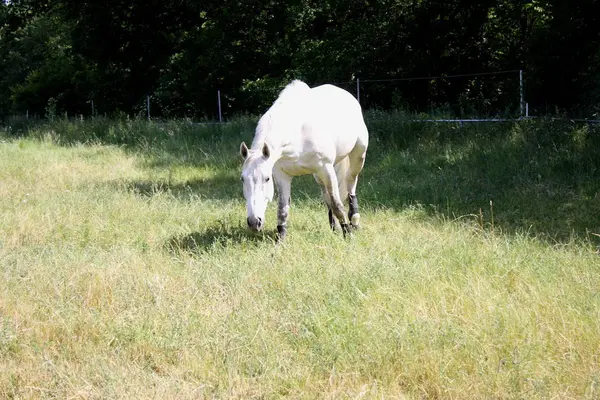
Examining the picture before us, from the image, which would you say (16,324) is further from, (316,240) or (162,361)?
(316,240)

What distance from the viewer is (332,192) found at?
23.5 feet

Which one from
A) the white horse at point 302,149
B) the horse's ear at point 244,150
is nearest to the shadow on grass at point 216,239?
the white horse at point 302,149

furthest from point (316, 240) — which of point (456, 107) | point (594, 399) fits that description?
point (456, 107)

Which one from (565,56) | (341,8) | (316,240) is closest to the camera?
(316,240)

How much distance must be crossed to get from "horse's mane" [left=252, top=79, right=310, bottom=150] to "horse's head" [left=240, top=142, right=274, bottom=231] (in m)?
0.23

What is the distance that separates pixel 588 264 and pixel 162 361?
3.60 metres

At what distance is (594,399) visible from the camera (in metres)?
3.37

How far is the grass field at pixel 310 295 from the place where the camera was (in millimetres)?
3805

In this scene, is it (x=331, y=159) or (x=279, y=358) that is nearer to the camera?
(x=279, y=358)

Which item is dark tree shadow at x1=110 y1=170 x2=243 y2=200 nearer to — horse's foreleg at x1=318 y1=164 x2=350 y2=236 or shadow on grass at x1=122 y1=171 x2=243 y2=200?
shadow on grass at x1=122 y1=171 x2=243 y2=200

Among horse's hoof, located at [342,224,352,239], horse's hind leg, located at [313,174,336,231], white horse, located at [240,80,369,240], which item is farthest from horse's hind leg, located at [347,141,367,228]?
horse's hoof, located at [342,224,352,239]

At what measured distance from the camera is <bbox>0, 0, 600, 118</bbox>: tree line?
15.8 meters

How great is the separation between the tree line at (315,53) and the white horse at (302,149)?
6913 mm

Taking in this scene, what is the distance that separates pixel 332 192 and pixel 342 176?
3.29 ft
